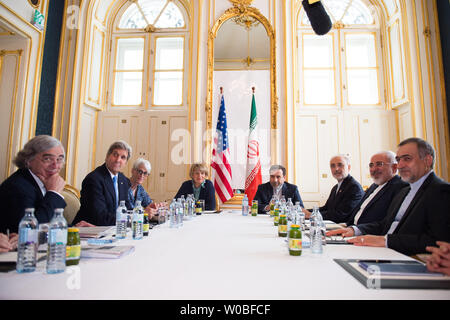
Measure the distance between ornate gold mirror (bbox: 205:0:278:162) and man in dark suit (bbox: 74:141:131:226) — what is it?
2525mm

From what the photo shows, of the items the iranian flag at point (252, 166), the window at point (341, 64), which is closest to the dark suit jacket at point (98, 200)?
the iranian flag at point (252, 166)

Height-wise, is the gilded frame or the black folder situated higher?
the gilded frame

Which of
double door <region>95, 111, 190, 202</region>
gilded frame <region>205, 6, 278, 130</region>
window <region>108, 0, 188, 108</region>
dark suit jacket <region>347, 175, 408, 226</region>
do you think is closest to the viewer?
dark suit jacket <region>347, 175, 408, 226</region>

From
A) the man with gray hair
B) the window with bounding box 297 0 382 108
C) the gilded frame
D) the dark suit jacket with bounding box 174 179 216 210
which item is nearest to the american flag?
the gilded frame

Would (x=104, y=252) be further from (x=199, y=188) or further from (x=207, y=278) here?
(x=199, y=188)

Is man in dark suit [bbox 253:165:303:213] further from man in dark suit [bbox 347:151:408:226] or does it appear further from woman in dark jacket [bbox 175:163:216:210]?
man in dark suit [bbox 347:151:408:226]

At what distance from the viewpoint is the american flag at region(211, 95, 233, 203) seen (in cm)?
446

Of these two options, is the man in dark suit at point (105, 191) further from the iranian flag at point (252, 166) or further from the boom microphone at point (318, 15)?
the iranian flag at point (252, 166)

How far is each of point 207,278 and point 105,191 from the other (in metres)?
1.81

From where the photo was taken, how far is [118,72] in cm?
568

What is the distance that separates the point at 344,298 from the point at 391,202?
1610 millimetres

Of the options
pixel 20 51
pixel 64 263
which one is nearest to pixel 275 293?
pixel 64 263

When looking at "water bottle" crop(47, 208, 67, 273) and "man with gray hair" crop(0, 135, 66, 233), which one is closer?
"water bottle" crop(47, 208, 67, 273)

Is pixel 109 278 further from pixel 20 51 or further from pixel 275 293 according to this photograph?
pixel 20 51
